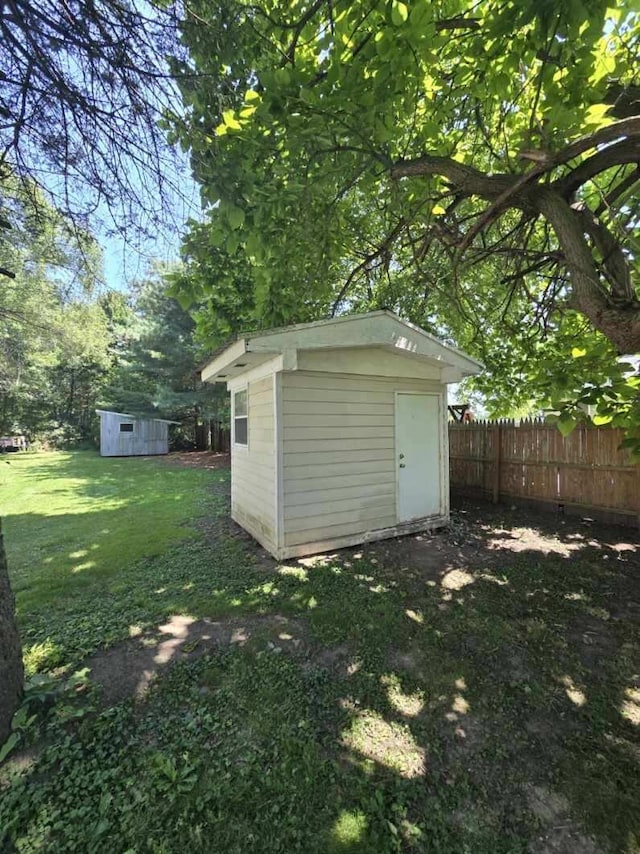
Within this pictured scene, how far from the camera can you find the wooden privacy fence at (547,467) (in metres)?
5.72

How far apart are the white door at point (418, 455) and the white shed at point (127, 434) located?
15459mm

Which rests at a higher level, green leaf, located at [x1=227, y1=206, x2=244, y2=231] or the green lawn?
green leaf, located at [x1=227, y1=206, x2=244, y2=231]

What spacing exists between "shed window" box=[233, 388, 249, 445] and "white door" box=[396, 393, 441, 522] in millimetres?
2283

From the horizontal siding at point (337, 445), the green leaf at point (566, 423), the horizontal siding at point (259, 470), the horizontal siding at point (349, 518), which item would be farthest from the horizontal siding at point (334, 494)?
the green leaf at point (566, 423)

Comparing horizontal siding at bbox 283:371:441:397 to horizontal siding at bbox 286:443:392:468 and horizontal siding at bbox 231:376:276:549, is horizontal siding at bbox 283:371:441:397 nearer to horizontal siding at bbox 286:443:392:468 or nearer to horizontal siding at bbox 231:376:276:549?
horizontal siding at bbox 231:376:276:549

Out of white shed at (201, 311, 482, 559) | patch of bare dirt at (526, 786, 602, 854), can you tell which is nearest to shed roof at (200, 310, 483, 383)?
white shed at (201, 311, 482, 559)

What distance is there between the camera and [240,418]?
229 inches

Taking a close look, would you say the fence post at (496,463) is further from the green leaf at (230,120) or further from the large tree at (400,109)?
the green leaf at (230,120)

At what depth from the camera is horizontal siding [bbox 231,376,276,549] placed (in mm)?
4539

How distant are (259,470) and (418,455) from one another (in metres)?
2.43

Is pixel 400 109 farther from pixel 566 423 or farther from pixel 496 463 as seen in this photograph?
pixel 496 463

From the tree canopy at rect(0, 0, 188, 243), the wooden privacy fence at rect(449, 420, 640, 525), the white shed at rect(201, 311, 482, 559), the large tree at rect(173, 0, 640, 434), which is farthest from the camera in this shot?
the wooden privacy fence at rect(449, 420, 640, 525)

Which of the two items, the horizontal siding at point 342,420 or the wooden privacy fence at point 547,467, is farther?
the wooden privacy fence at point 547,467

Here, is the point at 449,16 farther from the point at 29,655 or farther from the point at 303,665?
the point at 29,655
